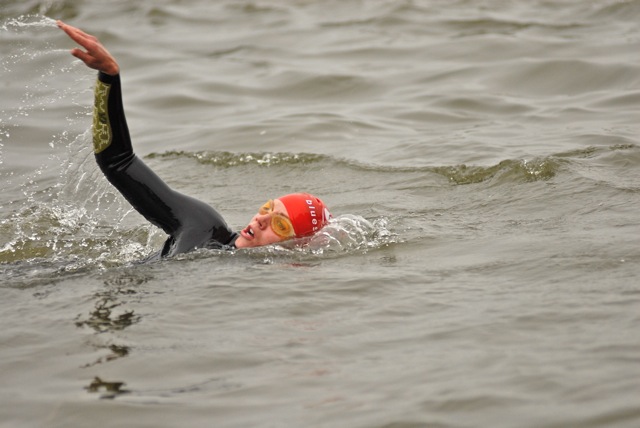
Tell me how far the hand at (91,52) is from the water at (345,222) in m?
1.07

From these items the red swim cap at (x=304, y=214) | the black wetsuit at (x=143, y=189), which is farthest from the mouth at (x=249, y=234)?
the red swim cap at (x=304, y=214)

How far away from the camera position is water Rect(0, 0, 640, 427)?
512 centimetres

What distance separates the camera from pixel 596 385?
16.3ft

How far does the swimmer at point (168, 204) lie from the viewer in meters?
6.91

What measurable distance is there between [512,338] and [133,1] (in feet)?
50.2

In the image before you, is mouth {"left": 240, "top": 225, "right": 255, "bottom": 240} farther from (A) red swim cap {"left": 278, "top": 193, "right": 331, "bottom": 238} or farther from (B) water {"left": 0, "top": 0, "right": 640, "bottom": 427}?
(A) red swim cap {"left": 278, "top": 193, "right": 331, "bottom": 238}

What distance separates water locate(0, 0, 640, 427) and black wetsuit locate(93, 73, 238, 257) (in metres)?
0.20

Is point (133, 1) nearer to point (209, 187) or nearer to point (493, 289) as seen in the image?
point (209, 187)

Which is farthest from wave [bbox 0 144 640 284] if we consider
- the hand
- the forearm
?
the hand

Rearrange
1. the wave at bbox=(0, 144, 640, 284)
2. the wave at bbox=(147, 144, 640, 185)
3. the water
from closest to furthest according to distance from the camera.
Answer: the water, the wave at bbox=(0, 144, 640, 284), the wave at bbox=(147, 144, 640, 185)

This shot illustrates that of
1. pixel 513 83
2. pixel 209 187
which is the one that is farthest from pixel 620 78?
pixel 209 187

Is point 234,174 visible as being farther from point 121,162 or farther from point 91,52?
point 91,52

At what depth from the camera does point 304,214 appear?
7551mm

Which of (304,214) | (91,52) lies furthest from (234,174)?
(91,52)
